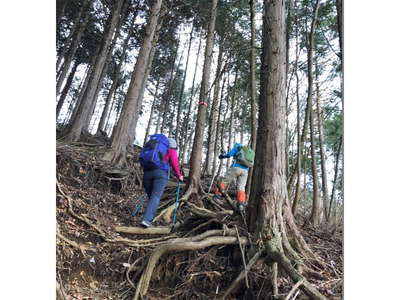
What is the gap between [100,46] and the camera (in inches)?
277

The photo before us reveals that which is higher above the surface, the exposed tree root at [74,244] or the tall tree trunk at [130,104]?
the tall tree trunk at [130,104]

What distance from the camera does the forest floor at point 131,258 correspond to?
2.04 meters

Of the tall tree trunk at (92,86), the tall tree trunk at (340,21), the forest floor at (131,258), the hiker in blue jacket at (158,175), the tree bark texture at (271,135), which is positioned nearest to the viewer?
the forest floor at (131,258)

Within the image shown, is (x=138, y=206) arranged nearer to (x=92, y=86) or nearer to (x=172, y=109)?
(x=92, y=86)

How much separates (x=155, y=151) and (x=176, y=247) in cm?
131

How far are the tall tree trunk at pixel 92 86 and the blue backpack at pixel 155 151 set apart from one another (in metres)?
0.91

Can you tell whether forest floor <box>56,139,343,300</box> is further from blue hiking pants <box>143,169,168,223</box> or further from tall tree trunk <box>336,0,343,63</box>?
tall tree trunk <box>336,0,343,63</box>

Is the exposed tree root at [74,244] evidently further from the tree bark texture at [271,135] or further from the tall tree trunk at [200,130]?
the tall tree trunk at [200,130]

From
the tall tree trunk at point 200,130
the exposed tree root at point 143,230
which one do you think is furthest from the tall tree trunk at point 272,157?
the tall tree trunk at point 200,130

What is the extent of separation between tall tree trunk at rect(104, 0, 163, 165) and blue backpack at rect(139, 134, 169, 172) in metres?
1.21

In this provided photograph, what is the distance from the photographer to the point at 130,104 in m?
5.63

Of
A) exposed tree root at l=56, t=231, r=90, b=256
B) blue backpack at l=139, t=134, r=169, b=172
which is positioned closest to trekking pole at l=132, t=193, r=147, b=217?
blue backpack at l=139, t=134, r=169, b=172

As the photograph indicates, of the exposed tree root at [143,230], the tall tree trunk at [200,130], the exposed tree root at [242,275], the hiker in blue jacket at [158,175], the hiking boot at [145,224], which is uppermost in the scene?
the tall tree trunk at [200,130]
